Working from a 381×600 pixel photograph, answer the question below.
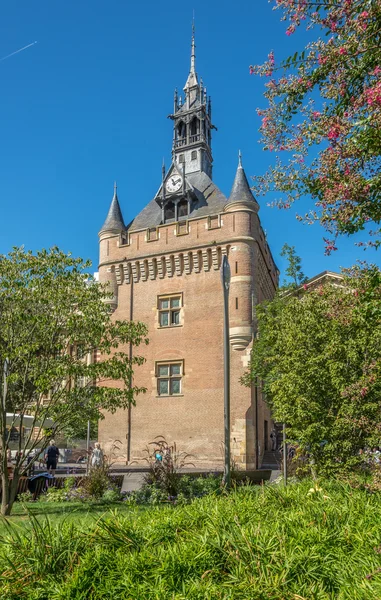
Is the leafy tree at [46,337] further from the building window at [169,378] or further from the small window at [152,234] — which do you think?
the small window at [152,234]

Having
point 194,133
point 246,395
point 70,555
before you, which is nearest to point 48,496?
point 70,555

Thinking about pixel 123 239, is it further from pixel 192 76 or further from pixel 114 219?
pixel 192 76

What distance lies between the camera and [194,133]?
33062 mm

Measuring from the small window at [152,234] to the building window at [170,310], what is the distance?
125 inches

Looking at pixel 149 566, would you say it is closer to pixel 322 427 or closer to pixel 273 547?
pixel 273 547

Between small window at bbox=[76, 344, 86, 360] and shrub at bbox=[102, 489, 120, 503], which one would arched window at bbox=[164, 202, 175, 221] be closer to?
small window at bbox=[76, 344, 86, 360]

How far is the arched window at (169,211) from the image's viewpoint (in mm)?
28344

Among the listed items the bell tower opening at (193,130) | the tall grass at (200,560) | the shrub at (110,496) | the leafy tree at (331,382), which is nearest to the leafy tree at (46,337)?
the shrub at (110,496)

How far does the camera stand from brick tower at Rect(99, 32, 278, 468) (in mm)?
23312

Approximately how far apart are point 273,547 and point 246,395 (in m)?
18.5

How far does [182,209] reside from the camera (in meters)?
28.1

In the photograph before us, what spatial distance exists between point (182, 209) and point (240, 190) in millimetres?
4102

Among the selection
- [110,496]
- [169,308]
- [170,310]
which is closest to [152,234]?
[169,308]

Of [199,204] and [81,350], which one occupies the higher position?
[199,204]
